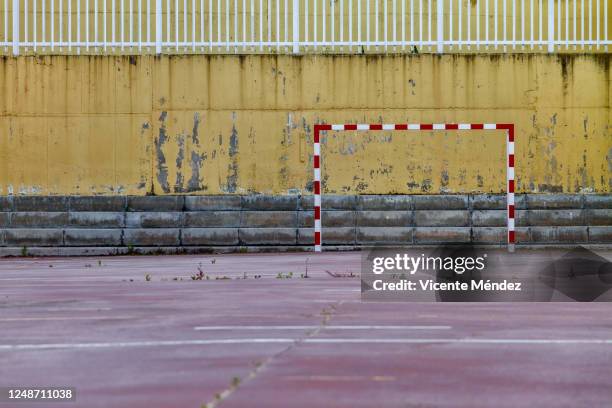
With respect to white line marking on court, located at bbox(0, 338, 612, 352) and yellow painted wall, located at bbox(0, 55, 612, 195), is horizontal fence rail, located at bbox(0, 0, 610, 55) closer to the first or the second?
yellow painted wall, located at bbox(0, 55, 612, 195)

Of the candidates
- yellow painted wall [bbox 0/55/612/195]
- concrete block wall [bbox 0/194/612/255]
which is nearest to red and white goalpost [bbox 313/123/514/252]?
yellow painted wall [bbox 0/55/612/195]

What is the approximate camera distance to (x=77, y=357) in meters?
6.63

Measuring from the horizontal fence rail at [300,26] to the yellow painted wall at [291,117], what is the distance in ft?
0.73

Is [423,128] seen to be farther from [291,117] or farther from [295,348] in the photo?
[295,348]

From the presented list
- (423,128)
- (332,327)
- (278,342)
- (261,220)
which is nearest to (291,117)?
(261,220)

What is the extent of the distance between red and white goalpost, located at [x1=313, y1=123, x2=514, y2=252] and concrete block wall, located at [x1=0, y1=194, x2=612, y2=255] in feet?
0.89

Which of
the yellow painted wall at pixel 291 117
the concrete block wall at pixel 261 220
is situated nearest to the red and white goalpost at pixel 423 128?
the yellow painted wall at pixel 291 117

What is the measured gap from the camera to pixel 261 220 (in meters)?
19.2

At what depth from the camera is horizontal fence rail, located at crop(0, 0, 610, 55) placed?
62.1ft

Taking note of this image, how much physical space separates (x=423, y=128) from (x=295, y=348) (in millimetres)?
12698

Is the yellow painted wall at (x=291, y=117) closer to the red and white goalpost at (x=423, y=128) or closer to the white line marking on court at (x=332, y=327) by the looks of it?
the red and white goalpost at (x=423, y=128)

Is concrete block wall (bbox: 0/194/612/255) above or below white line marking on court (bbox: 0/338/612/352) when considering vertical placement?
above

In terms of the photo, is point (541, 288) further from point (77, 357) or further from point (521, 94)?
point (521, 94)

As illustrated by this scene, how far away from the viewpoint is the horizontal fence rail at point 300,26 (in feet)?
62.1
